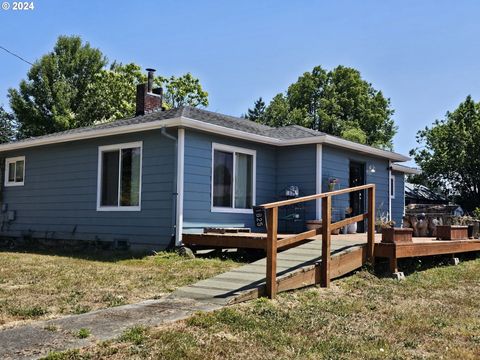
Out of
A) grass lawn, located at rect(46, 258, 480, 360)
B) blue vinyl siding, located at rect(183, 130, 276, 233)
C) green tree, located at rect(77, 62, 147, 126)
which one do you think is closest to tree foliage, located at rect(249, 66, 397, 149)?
green tree, located at rect(77, 62, 147, 126)

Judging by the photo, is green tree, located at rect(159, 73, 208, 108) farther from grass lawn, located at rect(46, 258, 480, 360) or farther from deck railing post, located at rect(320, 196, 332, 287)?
grass lawn, located at rect(46, 258, 480, 360)

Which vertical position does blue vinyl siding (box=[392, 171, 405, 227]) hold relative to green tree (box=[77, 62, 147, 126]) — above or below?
below

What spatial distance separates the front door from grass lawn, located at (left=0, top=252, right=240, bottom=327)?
18.6ft

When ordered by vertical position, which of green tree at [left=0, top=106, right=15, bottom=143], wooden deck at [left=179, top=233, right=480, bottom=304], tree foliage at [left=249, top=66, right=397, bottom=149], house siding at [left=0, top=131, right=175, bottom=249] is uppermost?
tree foliage at [left=249, top=66, right=397, bottom=149]

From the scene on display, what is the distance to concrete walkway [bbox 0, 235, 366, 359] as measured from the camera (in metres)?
3.92

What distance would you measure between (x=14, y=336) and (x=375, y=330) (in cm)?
312

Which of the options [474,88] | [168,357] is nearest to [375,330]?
[168,357]

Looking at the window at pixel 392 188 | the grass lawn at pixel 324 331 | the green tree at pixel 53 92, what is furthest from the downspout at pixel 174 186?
the green tree at pixel 53 92

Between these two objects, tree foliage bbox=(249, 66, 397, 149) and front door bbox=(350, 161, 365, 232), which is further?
tree foliage bbox=(249, 66, 397, 149)

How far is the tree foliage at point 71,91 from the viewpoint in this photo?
30.0 meters

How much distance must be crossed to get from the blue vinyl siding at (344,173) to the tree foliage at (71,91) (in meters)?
19.8

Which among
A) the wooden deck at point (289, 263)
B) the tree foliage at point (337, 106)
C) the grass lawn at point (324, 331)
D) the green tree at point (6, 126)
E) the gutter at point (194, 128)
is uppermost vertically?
the tree foliage at point (337, 106)

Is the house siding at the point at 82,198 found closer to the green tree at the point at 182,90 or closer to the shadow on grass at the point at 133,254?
the shadow on grass at the point at 133,254

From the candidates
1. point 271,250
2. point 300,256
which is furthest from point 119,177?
point 271,250
